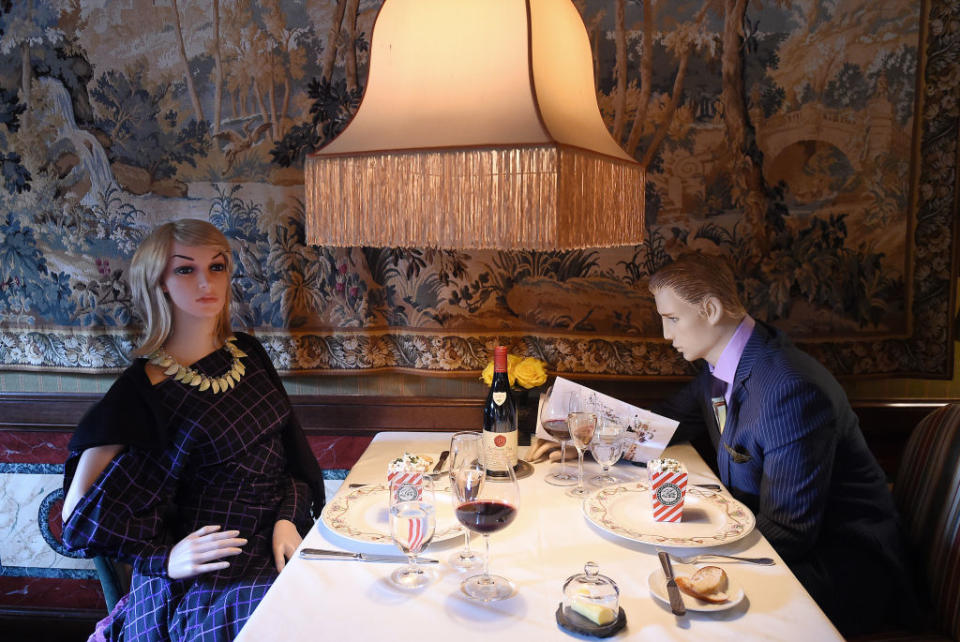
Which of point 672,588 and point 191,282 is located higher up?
point 191,282

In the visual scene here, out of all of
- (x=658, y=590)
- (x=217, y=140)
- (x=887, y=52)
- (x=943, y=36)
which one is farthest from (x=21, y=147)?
(x=943, y=36)

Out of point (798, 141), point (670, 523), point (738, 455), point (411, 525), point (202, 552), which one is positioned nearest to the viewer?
point (411, 525)

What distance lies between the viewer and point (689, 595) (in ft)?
3.67

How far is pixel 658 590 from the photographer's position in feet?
3.72

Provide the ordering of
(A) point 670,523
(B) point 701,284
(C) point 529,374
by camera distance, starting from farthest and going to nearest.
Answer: (C) point 529,374 → (B) point 701,284 → (A) point 670,523

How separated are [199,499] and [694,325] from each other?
1268mm

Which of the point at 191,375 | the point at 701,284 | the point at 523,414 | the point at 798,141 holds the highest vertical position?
the point at 798,141

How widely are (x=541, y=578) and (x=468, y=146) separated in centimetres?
71

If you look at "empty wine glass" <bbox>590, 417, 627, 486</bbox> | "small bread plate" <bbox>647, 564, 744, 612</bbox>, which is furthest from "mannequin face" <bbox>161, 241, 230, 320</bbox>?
"small bread plate" <bbox>647, 564, 744, 612</bbox>

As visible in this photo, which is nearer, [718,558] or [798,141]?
[718,558]

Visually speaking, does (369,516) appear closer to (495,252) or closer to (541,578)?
(541,578)

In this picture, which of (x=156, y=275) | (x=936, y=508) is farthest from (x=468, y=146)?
(x=936, y=508)

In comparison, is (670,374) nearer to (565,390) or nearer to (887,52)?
(565,390)

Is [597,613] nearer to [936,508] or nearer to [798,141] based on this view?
[936,508]
